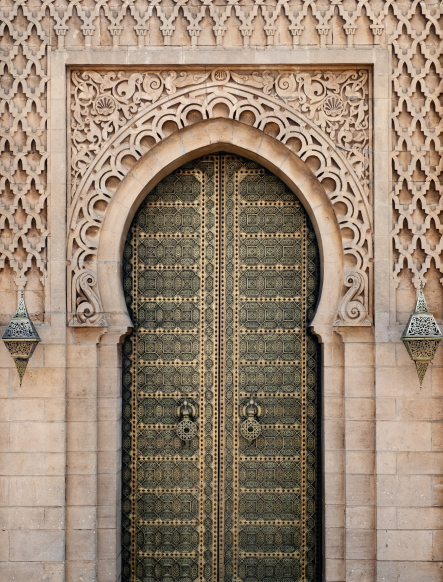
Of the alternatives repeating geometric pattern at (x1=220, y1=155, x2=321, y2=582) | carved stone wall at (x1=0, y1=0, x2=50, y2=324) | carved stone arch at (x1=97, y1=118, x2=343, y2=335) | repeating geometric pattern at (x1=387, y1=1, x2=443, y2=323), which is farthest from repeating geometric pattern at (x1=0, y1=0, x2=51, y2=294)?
repeating geometric pattern at (x1=387, y1=1, x2=443, y2=323)

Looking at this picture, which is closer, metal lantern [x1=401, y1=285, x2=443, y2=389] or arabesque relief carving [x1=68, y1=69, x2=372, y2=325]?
metal lantern [x1=401, y1=285, x2=443, y2=389]

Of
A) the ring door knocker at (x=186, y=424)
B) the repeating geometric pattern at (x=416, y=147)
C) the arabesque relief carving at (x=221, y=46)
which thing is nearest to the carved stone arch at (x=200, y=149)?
the arabesque relief carving at (x=221, y=46)

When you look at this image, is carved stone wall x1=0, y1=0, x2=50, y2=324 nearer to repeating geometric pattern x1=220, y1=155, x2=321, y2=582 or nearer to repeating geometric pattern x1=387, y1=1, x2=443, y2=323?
repeating geometric pattern x1=220, y1=155, x2=321, y2=582

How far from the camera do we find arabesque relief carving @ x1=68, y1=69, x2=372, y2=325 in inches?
181

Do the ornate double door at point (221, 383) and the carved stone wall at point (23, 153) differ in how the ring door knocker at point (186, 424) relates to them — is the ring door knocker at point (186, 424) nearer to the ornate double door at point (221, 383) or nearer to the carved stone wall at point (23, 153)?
the ornate double door at point (221, 383)

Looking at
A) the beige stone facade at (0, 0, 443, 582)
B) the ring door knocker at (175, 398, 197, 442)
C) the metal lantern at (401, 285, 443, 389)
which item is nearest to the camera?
the metal lantern at (401, 285, 443, 389)

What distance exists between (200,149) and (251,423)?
2.13 meters

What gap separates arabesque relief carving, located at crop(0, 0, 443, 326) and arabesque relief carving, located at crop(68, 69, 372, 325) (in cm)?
19

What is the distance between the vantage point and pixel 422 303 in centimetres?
434

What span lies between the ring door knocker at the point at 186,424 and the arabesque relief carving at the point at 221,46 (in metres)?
1.08

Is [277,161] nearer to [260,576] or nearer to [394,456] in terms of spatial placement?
[394,456]

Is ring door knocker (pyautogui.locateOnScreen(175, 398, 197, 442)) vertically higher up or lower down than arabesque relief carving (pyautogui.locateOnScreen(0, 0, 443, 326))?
lower down

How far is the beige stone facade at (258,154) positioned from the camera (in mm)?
4508

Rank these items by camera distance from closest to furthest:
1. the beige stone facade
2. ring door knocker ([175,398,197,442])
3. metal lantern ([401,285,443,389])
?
1. metal lantern ([401,285,443,389])
2. the beige stone facade
3. ring door knocker ([175,398,197,442])
